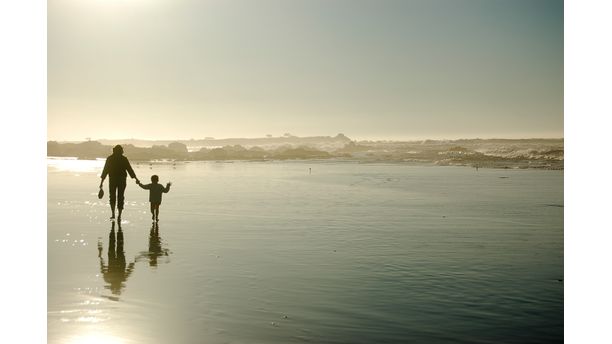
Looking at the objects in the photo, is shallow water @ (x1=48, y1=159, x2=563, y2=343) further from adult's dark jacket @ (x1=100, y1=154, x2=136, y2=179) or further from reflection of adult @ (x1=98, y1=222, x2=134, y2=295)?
adult's dark jacket @ (x1=100, y1=154, x2=136, y2=179)

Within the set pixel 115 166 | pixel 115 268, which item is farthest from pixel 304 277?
pixel 115 166

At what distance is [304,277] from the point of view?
1047cm

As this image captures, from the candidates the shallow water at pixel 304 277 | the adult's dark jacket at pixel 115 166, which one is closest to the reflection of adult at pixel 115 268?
the shallow water at pixel 304 277

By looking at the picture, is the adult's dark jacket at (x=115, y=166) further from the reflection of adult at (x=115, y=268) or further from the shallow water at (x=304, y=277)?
the reflection of adult at (x=115, y=268)

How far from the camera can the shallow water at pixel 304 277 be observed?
7.49m

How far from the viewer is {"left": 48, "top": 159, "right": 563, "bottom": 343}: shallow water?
7492 mm

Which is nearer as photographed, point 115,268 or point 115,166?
point 115,268

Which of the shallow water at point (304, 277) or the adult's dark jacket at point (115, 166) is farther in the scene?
the adult's dark jacket at point (115, 166)

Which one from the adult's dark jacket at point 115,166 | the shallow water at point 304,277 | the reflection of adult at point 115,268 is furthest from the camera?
the adult's dark jacket at point 115,166

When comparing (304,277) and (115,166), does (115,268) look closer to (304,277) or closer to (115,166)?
(304,277)

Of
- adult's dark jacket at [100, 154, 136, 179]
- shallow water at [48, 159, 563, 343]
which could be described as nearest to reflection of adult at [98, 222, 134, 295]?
shallow water at [48, 159, 563, 343]

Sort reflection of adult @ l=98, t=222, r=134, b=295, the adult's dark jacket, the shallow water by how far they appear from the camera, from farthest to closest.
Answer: the adult's dark jacket, reflection of adult @ l=98, t=222, r=134, b=295, the shallow water
